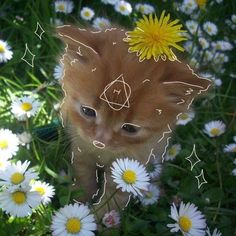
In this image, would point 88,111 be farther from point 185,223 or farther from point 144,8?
point 144,8

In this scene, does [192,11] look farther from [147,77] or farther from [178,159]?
[147,77]

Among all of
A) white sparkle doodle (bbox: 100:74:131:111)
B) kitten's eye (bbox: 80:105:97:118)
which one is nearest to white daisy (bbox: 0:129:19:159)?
kitten's eye (bbox: 80:105:97:118)

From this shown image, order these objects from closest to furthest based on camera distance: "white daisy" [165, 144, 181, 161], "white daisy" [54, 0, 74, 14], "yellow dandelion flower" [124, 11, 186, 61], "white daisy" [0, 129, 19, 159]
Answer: "yellow dandelion flower" [124, 11, 186, 61]
"white daisy" [0, 129, 19, 159]
"white daisy" [165, 144, 181, 161]
"white daisy" [54, 0, 74, 14]

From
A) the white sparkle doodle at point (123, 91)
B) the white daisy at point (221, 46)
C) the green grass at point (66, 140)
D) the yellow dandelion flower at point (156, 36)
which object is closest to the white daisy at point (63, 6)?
the green grass at point (66, 140)

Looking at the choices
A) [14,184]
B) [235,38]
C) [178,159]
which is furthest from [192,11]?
[14,184]

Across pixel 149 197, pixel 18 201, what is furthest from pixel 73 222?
pixel 149 197

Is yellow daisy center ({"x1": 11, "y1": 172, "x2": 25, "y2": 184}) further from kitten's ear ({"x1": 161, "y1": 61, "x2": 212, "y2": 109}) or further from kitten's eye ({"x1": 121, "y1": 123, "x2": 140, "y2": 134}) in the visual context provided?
kitten's ear ({"x1": 161, "y1": 61, "x2": 212, "y2": 109})

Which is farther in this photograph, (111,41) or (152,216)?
(152,216)
